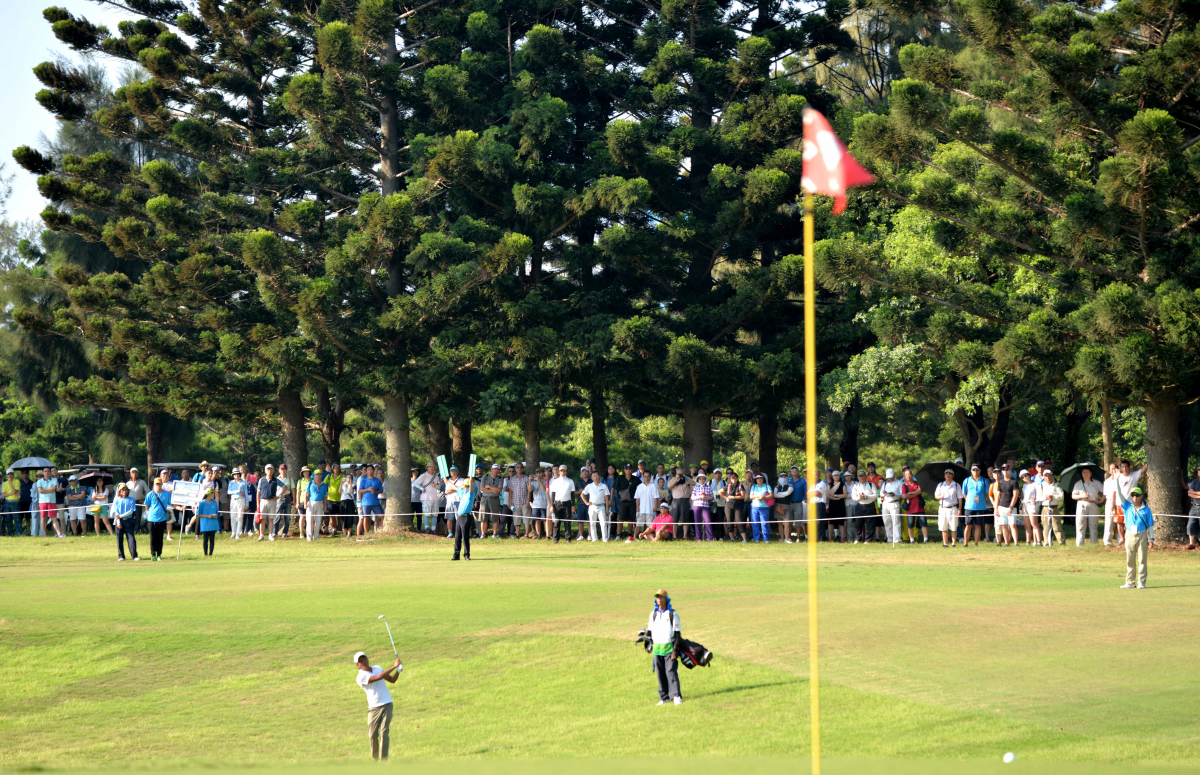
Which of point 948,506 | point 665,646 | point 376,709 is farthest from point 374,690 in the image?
point 948,506

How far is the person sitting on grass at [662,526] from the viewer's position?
3089cm

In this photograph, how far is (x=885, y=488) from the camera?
1141 inches

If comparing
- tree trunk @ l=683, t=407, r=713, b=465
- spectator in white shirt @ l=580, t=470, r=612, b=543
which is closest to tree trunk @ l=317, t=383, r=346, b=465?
tree trunk @ l=683, t=407, r=713, b=465

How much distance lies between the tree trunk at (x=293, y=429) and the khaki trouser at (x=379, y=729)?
2849 cm

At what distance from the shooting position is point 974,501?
28.4m

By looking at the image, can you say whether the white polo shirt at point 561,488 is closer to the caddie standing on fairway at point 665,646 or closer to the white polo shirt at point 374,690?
the caddie standing on fairway at point 665,646

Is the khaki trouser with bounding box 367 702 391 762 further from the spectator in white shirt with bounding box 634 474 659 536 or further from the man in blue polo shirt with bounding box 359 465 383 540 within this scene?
the man in blue polo shirt with bounding box 359 465 383 540

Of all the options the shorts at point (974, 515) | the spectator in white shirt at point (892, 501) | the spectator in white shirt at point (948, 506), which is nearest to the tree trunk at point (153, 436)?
the spectator in white shirt at point (892, 501)

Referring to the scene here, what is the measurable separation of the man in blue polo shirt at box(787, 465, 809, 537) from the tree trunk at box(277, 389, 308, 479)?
56.1 feet

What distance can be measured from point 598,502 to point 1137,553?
48.5ft

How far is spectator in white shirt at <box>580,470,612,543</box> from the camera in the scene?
1217 inches

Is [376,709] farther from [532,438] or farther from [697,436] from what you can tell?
[532,438]

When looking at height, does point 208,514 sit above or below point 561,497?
below

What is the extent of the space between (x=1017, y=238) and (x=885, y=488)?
265 inches
